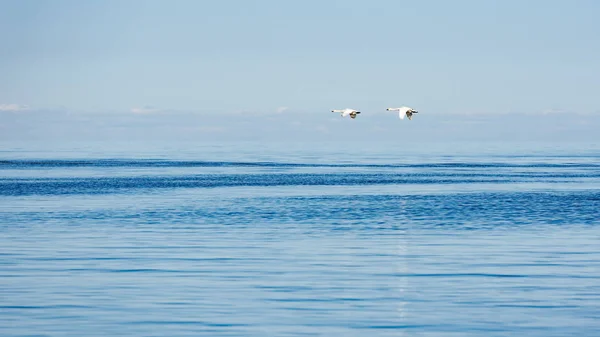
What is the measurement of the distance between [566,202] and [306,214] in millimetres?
16242

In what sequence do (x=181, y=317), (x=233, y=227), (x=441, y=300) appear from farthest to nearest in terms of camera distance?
(x=233, y=227), (x=441, y=300), (x=181, y=317)

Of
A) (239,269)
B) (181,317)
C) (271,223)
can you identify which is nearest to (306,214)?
(271,223)

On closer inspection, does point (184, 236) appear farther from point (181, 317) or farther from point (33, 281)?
point (181, 317)

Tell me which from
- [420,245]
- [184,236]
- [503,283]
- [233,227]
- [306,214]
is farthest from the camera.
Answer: [306,214]

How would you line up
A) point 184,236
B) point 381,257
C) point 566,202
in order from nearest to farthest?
point 381,257, point 184,236, point 566,202

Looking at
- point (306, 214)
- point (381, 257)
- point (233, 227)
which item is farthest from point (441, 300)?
point (306, 214)

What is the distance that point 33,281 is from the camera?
89.2ft

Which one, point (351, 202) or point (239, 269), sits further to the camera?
point (351, 202)

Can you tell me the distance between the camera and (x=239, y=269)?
29859 millimetres

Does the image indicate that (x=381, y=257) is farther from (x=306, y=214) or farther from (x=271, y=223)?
(x=306, y=214)

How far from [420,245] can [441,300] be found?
12722mm

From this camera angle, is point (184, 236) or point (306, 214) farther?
point (306, 214)

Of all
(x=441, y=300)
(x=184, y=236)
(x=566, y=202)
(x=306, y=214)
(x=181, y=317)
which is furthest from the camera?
(x=566, y=202)

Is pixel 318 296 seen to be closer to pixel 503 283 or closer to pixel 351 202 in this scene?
pixel 503 283
